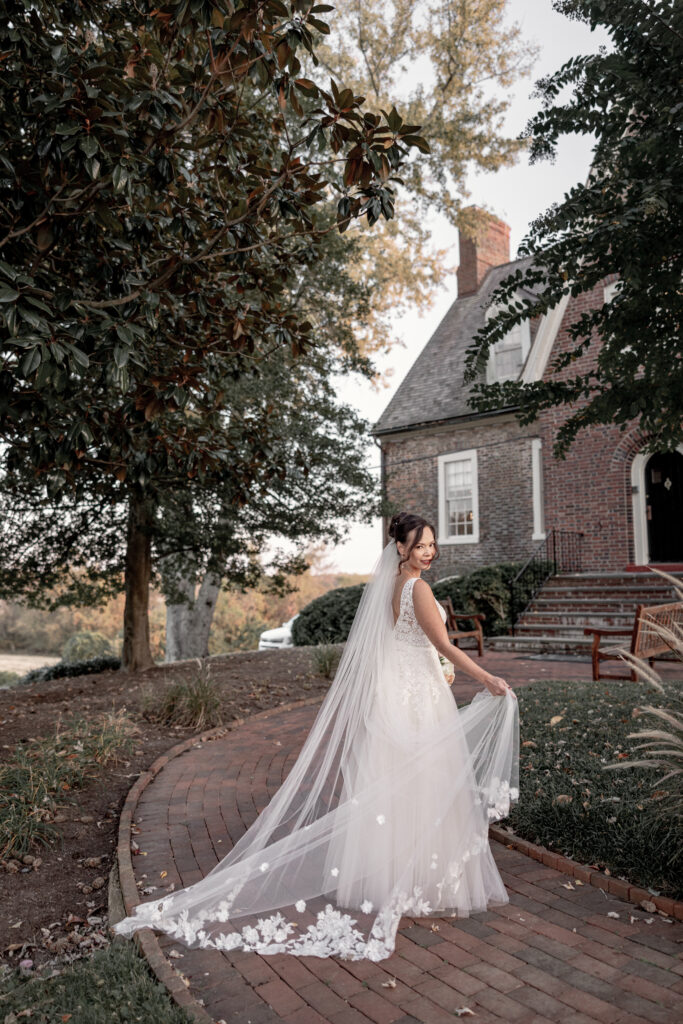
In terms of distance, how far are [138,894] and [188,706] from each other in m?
4.29

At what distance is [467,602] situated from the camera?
15742 millimetres

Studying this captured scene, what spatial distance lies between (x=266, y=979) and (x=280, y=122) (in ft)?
17.9

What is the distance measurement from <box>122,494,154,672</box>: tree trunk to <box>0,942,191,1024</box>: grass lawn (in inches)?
359

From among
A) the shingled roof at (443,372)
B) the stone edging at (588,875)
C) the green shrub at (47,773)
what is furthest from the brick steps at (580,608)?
the stone edging at (588,875)

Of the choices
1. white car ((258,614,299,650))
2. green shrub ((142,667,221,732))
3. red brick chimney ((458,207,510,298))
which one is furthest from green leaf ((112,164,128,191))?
red brick chimney ((458,207,510,298))

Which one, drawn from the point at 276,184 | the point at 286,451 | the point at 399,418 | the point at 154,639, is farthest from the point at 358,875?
the point at 154,639

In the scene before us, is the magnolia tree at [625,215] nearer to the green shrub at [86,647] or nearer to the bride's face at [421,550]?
the bride's face at [421,550]

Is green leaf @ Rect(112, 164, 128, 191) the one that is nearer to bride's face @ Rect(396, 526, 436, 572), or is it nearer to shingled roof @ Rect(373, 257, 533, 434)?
bride's face @ Rect(396, 526, 436, 572)

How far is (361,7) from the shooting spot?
18.6 metres

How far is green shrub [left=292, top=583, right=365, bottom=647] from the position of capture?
58.0ft

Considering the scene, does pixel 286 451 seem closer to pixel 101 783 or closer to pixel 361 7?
pixel 101 783

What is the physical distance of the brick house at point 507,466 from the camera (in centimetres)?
1677

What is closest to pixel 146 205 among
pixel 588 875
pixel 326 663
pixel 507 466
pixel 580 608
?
pixel 588 875

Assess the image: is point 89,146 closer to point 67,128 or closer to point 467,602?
point 67,128
